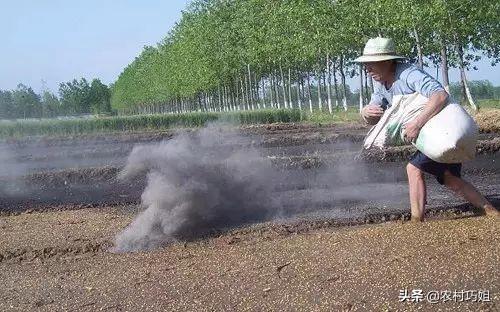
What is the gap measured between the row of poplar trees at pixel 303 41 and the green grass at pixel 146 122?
154 inches

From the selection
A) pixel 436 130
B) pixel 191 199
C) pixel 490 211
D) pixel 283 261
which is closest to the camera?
pixel 283 261

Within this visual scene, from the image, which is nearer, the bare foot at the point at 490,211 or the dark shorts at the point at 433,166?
the bare foot at the point at 490,211

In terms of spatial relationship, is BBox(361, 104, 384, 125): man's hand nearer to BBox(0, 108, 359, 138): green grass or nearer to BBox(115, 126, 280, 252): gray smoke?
BBox(115, 126, 280, 252): gray smoke

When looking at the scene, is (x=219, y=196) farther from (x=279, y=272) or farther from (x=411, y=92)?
(x=279, y=272)

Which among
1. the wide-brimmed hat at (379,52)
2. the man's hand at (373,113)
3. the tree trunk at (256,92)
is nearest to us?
the wide-brimmed hat at (379,52)

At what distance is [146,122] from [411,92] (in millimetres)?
42864

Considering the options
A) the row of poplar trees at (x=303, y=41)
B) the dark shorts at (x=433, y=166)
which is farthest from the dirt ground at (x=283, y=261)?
the row of poplar trees at (x=303, y=41)

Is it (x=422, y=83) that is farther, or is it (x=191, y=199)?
(x=191, y=199)

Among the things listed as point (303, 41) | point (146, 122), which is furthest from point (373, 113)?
point (146, 122)

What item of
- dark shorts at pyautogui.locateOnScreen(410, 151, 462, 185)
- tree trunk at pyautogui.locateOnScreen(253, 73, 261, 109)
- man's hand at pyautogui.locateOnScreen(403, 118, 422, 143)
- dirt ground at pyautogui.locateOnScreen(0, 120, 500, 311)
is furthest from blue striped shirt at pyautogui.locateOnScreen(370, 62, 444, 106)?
tree trunk at pyautogui.locateOnScreen(253, 73, 261, 109)

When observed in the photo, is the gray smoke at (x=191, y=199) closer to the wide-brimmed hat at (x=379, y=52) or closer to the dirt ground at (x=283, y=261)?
the dirt ground at (x=283, y=261)

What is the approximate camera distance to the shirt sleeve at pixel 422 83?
5.17 metres

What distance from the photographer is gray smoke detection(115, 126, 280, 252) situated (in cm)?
701

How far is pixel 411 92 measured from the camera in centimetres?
536
